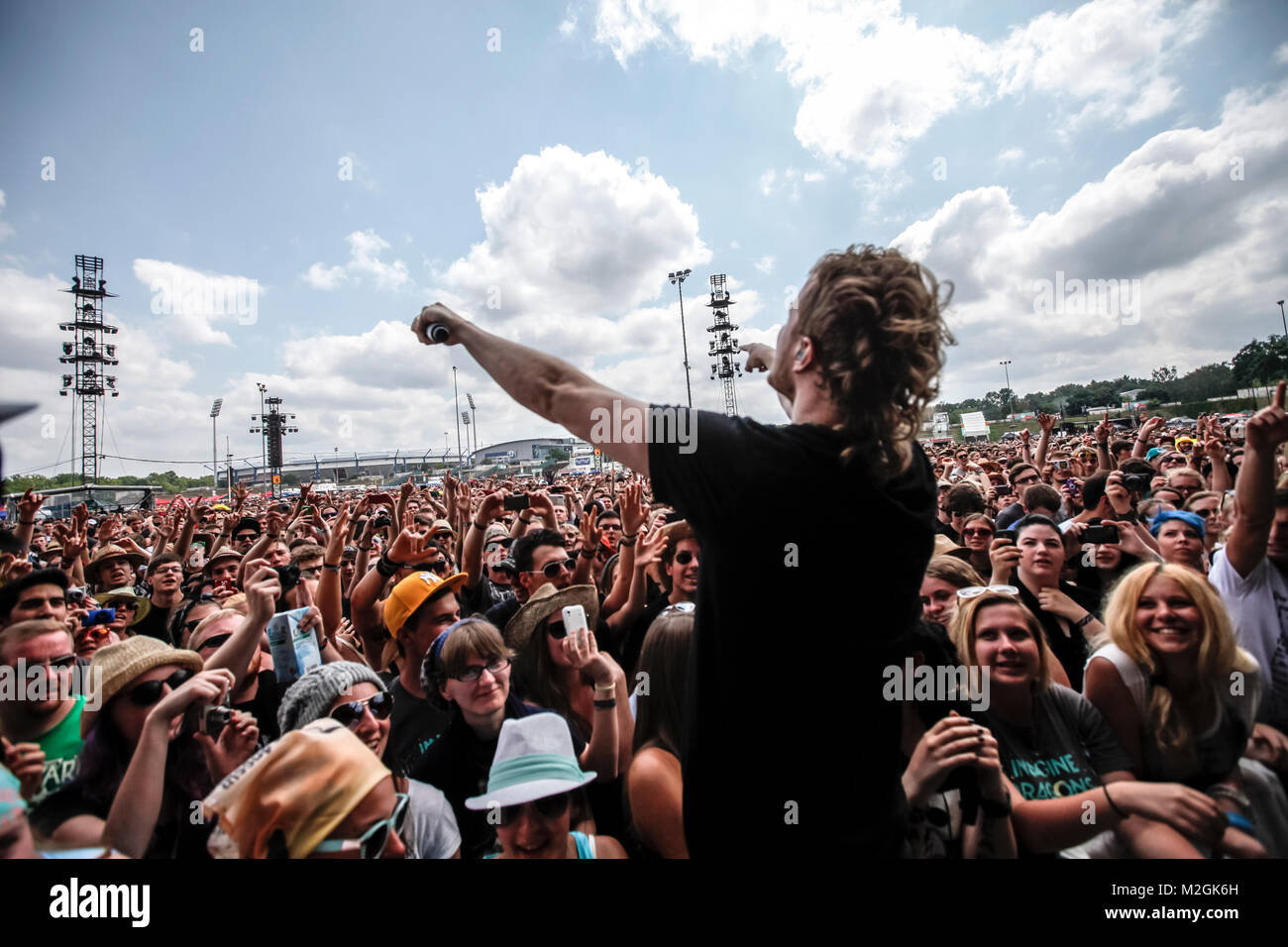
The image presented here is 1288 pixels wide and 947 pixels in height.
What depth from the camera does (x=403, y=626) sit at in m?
3.43

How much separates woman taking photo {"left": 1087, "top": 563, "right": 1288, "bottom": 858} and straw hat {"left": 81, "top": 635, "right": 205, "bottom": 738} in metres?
4.12

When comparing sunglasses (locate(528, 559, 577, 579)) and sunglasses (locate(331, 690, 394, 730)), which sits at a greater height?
sunglasses (locate(528, 559, 577, 579))

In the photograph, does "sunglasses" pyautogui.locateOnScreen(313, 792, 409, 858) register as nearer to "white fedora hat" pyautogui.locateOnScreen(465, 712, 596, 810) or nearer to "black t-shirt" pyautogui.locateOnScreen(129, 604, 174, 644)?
"white fedora hat" pyautogui.locateOnScreen(465, 712, 596, 810)

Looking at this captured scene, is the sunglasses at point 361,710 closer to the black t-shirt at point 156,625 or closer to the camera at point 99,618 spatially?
the camera at point 99,618

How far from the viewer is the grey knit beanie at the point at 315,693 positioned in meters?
2.38

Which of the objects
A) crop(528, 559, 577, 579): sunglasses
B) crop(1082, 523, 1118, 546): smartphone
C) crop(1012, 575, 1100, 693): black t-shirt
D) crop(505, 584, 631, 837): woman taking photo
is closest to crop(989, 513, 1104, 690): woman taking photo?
crop(1012, 575, 1100, 693): black t-shirt

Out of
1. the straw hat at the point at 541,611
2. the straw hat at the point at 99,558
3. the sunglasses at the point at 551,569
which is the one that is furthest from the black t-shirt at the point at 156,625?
the straw hat at the point at 541,611

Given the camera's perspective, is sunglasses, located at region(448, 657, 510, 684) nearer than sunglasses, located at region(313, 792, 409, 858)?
No

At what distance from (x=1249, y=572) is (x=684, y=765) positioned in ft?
11.3

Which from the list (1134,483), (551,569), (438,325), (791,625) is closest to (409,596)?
(551,569)

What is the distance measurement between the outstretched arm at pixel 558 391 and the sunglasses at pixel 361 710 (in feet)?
5.56

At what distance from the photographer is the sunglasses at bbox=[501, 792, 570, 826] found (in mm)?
2070
